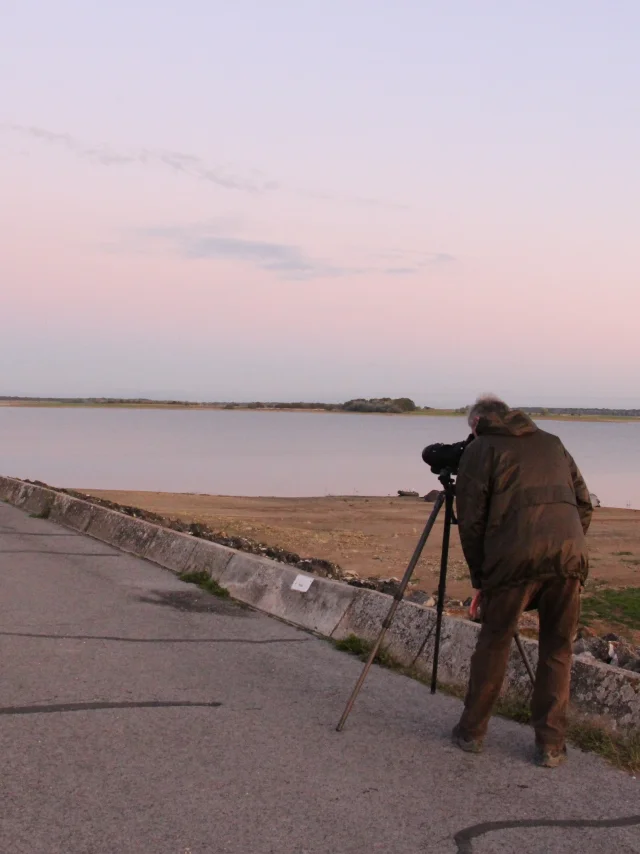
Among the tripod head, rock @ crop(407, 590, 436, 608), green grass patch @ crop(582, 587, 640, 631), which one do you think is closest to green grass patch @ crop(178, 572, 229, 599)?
rock @ crop(407, 590, 436, 608)

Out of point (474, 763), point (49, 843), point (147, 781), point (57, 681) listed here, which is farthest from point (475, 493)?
point (57, 681)

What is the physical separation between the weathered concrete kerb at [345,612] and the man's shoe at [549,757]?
24.3 inches

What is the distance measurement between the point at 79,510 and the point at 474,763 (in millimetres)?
10632

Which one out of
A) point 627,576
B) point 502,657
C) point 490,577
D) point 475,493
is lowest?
point 627,576

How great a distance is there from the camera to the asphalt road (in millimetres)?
4008

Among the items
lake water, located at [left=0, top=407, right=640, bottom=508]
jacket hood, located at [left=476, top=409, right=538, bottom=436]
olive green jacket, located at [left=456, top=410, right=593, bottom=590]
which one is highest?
jacket hood, located at [left=476, top=409, right=538, bottom=436]

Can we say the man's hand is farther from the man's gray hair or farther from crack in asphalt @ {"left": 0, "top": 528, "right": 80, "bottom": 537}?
crack in asphalt @ {"left": 0, "top": 528, "right": 80, "bottom": 537}

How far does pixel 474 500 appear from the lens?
5074 mm

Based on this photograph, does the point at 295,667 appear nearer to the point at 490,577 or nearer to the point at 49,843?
the point at 490,577

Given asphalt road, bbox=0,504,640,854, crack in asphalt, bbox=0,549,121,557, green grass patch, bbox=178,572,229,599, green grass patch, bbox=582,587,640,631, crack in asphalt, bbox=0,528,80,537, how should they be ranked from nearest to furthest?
asphalt road, bbox=0,504,640,854 → green grass patch, bbox=178,572,229,599 → green grass patch, bbox=582,587,640,631 → crack in asphalt, bbox=0,549,121,557 → crack in asphalt, bbox=0,528,80,537

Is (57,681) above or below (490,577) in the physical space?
below

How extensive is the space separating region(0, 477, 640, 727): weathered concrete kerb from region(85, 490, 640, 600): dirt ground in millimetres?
3758

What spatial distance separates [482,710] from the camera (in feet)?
16.8

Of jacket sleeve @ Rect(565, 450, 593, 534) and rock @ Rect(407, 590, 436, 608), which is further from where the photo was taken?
rock @ Rect(407, 590, 436, 608)
